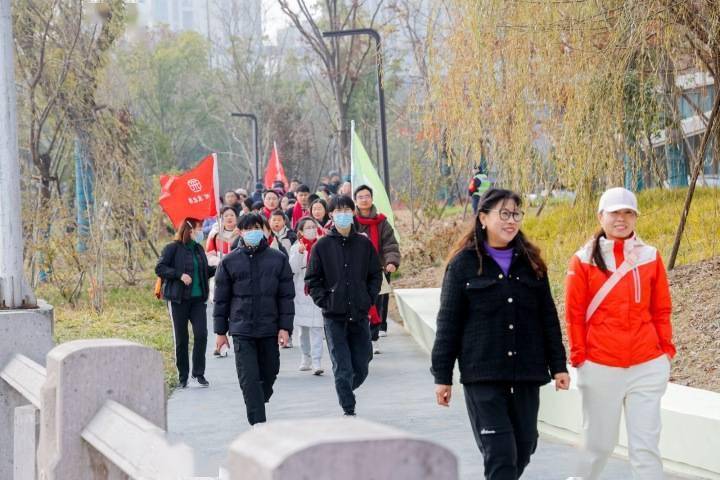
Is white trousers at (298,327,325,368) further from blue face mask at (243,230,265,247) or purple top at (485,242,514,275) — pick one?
purple top at (485,242,514,275)

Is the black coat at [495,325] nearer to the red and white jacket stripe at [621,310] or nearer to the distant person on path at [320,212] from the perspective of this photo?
the red and white jacket stripe at [621,310]

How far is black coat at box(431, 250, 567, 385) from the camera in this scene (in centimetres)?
604

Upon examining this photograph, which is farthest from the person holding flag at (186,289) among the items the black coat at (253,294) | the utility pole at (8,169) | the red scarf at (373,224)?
the utility pole at (8,169)

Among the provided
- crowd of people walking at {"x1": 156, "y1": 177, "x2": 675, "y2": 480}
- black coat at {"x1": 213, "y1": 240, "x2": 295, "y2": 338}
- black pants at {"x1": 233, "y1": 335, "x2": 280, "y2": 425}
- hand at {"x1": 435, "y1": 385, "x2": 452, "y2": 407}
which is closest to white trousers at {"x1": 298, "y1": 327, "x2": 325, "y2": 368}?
black pants at {"x1": 233, "y1": 335, "x2": 280, "y2": 425}

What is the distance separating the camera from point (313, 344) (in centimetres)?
1289

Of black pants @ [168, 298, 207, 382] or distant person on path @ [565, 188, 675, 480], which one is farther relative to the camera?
black pants @ [168, 298, 207, 382]

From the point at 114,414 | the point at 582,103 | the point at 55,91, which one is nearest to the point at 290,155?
the point at 55,91

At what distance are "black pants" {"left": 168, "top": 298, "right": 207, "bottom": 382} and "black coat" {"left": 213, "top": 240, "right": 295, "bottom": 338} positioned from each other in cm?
267

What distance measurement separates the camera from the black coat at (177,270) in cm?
1193

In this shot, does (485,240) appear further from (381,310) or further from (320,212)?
(381,310)

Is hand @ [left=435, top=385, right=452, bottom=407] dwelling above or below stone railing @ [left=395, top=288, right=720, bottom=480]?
above

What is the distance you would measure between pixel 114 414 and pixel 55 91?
64.4 ft

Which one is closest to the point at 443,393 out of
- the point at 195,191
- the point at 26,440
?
the point at 26,440

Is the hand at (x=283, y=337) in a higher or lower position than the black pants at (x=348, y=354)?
higher
